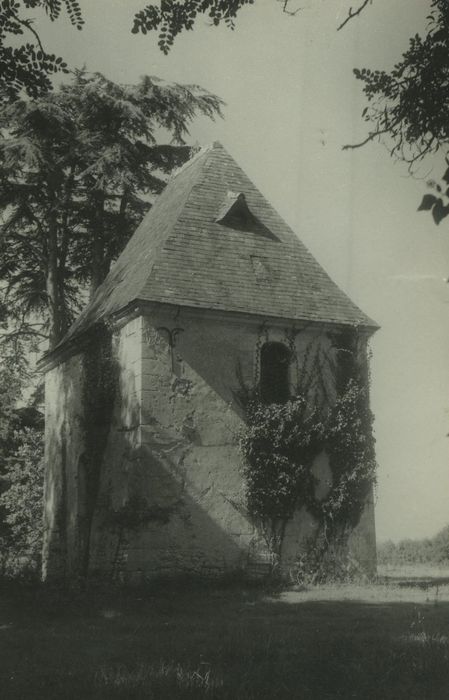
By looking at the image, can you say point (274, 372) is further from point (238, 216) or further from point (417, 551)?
point (417, 551)

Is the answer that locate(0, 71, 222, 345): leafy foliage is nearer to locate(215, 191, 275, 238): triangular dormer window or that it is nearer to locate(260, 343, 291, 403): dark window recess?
locate(215, 191, 275, 238): triangular dormer window

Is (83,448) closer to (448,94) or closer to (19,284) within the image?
(19,284)

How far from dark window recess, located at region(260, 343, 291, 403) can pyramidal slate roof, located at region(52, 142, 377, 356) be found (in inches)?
31.4

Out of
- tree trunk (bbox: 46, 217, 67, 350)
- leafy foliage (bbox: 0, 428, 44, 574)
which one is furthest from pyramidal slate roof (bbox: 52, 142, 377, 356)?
leafy foliage (bbox: 0, 428, 44, 574)

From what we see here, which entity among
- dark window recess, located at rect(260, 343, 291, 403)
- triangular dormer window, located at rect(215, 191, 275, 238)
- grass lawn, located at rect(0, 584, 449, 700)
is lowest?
grass lawn, located at rect(0, 584, 449, 700)

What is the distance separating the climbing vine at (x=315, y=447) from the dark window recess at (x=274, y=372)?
28cm

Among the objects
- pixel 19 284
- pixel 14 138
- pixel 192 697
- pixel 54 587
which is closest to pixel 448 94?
pixel 192 697

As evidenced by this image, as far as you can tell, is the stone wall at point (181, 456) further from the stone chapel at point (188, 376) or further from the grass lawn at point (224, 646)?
the grass lawn at point (224, 646)

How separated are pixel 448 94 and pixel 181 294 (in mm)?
10677

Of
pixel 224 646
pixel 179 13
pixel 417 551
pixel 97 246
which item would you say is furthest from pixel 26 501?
pixel 179 13

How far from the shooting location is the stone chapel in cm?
1517

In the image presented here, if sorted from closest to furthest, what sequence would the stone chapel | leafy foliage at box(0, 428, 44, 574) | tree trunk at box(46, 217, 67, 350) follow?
the stone chapel < leafy foliage at box(0, 428, 44, 574) < tree trunk at box(46, 217, 67, 350)

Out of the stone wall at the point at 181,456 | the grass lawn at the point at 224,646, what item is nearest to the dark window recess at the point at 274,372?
the stone wall at the point at 181,456

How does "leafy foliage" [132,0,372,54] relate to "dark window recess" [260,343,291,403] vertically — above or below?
above
